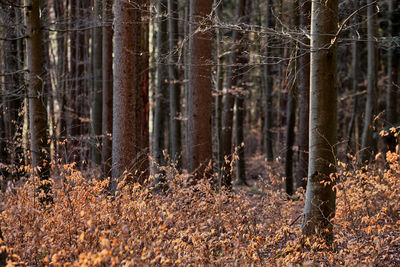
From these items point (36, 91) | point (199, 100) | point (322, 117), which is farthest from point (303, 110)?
point (36, 91)

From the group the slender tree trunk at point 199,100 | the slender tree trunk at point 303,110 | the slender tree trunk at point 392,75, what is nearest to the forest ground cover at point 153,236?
the slender tree trunk at point 199,100

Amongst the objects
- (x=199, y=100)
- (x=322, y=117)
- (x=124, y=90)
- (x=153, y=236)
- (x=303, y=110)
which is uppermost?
(x=124, y=90)

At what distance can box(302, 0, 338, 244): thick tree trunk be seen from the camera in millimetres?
6012

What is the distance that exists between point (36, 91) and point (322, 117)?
5660 mm

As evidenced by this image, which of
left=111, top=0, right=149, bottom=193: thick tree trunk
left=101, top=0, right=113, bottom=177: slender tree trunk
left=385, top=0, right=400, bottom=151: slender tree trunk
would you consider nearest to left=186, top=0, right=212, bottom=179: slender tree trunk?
left=111, top=0, right=149, bottom=193: thick tree trunk

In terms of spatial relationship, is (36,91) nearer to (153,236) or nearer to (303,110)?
(153,236)

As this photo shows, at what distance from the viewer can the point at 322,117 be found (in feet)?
19.8

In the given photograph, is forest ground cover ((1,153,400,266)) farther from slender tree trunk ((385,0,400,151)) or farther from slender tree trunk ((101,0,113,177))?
slender tree trunk ((385,0,400,151))

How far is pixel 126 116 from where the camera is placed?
831 cm

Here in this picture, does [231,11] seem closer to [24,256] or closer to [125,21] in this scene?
[125,21]

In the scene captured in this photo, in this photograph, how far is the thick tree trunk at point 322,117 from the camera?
6.01 m

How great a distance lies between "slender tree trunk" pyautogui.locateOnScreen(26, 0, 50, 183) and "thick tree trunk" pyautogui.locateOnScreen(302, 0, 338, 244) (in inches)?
206

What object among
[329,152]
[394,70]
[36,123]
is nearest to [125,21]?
[36,123]

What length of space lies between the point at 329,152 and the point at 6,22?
Result: 28.5ft
